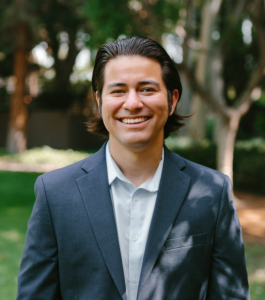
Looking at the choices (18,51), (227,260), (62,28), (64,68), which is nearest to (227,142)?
(227,260)

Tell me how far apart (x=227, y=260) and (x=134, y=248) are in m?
0.50

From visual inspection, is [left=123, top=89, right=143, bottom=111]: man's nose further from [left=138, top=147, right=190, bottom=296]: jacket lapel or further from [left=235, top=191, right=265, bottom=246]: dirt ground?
[left=235, top=191, right=265, bottom=246]: dirt ground

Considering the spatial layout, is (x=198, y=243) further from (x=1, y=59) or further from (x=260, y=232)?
(x=1, y=59)

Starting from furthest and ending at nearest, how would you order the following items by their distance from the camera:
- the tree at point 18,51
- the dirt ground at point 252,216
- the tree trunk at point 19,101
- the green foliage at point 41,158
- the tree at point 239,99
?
the tree trunk at point 19,101 → the green foliage at point 41,158 → the tree at point 18,51 → the tree at point 239,99 → the dirt ground at point 252,216

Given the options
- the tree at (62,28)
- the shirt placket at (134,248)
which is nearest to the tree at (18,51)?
the tree at (62,28)

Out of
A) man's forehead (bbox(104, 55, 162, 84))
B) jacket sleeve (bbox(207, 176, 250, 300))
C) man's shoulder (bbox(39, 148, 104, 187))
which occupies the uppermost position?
man's forehead (bbox(104, 55, 162, 84))

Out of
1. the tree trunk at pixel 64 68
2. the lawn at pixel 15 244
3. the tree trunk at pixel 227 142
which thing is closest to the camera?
the lawn at pixel 15 244

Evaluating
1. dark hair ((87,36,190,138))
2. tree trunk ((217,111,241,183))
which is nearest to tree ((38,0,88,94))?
tree trunk ((217,111,241,183))

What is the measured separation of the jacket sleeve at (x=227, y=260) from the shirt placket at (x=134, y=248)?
0.41m

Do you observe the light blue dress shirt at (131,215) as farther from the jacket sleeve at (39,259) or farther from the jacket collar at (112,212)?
the jacket sleeve at (39,259)

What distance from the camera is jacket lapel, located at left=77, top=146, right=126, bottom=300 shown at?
174 centimetres

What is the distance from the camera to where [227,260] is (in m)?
1.88

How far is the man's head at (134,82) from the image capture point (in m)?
1.83

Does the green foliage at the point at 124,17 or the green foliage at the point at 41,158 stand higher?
the green foliage at the point at 124,17
